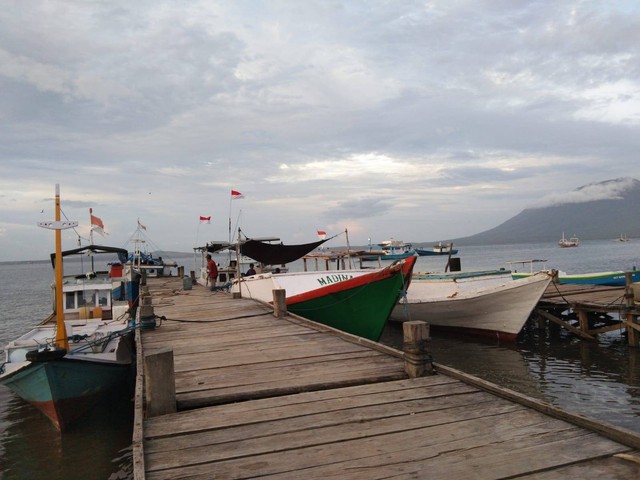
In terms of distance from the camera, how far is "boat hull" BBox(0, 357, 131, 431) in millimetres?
9602

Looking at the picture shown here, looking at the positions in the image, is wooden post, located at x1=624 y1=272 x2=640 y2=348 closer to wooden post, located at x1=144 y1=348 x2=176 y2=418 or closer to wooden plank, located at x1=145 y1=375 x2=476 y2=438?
wooden plank, located at x1=145 y1=375 x2=476 y2=438

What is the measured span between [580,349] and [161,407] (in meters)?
15.3

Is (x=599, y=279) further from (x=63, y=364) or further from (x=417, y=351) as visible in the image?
(x=63, y=364)

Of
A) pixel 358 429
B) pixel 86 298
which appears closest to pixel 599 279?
pixel 86 298

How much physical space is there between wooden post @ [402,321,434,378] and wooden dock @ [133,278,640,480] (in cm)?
16

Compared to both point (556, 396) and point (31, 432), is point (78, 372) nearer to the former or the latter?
point (31, 432)

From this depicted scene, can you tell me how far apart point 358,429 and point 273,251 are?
1445cm

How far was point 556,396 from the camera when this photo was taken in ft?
37.8

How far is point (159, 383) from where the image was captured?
17.6 ft

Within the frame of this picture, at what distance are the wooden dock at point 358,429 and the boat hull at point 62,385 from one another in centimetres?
366

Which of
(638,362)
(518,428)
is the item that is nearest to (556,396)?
(638,362)

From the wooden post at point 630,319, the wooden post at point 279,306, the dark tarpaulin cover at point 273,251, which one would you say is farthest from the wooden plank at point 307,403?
the dark tarpaulin cover at point 273,251

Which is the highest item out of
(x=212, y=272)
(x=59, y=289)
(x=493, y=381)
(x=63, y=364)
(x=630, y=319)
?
(x=59, y=289)

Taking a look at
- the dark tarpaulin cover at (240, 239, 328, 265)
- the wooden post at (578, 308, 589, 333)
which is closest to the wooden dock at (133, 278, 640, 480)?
the dark tarpaulin cover at (240, 239, 328, 265)
